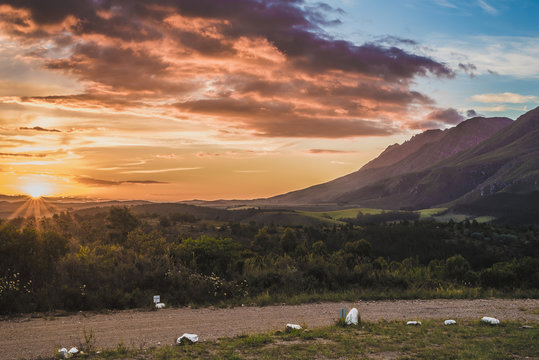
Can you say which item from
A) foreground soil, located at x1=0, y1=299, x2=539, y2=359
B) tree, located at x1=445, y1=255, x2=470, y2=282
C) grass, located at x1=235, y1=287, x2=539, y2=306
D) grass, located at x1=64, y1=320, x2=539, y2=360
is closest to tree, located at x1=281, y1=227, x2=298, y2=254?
tree, located at x1=445, y1=255, x2=470, y2=282

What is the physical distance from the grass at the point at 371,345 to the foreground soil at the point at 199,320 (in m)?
0.73

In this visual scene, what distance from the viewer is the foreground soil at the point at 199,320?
9859mm

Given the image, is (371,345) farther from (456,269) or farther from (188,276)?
(456,269)

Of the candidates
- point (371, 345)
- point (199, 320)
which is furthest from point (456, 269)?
point (199, 320)

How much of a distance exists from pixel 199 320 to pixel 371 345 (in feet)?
15.9

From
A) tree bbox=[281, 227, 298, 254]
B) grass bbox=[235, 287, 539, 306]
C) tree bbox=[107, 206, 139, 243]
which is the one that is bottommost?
tree bbox=[281, 227, 298, 254]

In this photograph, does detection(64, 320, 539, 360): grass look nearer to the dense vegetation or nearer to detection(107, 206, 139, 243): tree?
the dense vegetation

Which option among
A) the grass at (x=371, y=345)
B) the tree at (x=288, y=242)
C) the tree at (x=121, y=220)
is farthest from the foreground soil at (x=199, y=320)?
the tree at (x=121, y=220)

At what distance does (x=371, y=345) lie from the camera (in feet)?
31.6

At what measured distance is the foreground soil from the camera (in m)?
9.86

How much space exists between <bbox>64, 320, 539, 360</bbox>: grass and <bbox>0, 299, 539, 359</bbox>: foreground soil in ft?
2.38

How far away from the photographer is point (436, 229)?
90875mm

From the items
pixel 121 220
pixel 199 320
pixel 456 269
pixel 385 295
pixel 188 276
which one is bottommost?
pixel 385 295

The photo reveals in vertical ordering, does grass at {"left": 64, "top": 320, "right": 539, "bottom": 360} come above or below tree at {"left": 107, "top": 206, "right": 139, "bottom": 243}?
below
